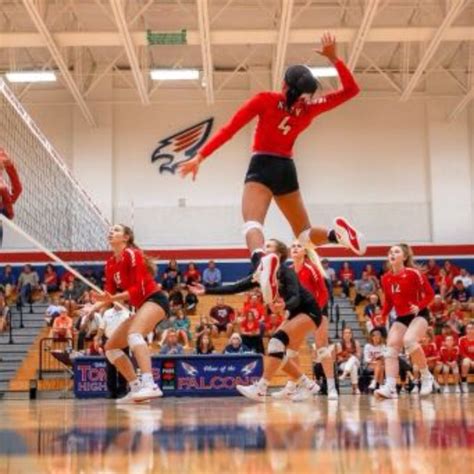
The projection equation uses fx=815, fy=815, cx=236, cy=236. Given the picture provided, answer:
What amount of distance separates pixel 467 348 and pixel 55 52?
11741 mm

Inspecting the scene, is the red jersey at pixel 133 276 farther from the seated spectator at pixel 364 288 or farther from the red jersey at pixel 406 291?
the seated spectator at pixel 364 288

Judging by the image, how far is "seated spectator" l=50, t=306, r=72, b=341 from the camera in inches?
652

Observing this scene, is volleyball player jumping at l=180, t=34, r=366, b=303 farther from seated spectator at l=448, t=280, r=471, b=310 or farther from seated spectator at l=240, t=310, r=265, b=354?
seated spectator at l=448, t=280, r=471, b=310

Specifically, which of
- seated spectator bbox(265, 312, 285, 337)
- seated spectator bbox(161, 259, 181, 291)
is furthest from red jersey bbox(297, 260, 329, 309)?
seated spectator bbox(161, 259, 181, 291)

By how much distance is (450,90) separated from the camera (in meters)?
25.3

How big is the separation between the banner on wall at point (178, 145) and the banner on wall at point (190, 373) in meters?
12.9

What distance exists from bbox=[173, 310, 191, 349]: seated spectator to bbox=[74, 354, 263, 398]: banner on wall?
12.3 feet

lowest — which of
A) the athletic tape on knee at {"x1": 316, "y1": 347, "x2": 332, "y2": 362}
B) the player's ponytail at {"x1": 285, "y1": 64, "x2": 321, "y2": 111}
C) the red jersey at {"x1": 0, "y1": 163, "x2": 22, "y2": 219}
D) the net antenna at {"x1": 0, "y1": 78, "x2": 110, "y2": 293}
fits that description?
the athletic tape on knee at {"x1": 316, "y1": 347, "x2": 332, "y2": 362}

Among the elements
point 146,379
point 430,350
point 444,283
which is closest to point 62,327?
point 430,350

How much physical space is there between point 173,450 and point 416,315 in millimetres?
6211

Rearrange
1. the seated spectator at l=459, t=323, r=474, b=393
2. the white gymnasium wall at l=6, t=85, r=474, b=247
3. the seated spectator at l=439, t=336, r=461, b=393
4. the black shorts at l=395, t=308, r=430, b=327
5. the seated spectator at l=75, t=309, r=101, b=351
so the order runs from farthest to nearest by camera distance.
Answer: the white gymnasium wall at l=6, t=85, r=474, b=247 < the seated spectator at l=75, t=309, r=101, b=351 < the seated spectator at l=439, t=336, r=461, b=393 < the seated spectator at l=459, t=323, r=474, b=393 < the black shorts at l=395, t=308, r=430, b=327

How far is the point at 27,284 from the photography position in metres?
22.2

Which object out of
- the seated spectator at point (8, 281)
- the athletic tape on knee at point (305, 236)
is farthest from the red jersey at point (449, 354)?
the seated spectator at point (8, 281)

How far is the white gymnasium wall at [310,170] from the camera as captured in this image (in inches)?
977
